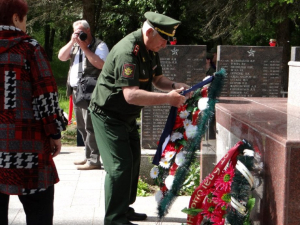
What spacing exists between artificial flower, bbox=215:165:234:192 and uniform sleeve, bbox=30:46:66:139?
1100 millimetres

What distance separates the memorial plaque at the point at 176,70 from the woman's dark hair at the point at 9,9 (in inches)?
192

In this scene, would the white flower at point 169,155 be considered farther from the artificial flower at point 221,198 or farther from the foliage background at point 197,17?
the foliage background at point 197,17

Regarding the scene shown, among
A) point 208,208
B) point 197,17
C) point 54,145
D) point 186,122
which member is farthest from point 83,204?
point 197,17

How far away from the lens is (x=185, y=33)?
2019cm

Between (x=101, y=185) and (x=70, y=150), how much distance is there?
264cm

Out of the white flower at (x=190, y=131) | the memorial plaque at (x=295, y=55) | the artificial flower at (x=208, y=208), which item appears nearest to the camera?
the artificial flower at (x=208, y=208)

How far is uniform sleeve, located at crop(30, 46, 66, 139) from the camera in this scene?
3.23 meters

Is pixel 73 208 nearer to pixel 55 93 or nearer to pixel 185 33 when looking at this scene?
pixel 55 93

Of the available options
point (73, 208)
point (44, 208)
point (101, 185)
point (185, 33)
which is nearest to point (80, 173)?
point (101, 185)

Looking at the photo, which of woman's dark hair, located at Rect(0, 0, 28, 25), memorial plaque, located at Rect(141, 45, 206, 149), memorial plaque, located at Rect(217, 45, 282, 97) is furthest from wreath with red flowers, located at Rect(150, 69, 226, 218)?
memorial plaque, located at Rect(217, 45, 282, 97)

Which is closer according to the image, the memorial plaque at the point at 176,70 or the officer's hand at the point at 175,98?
the officer's hand at the point at 175,98

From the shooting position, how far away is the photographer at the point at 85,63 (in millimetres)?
6539

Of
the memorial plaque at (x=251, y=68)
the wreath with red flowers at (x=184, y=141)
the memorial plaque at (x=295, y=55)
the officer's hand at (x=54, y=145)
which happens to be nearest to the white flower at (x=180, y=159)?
the wreath with red flowers at (x=184, y=141)

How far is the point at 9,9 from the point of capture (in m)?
3.26
